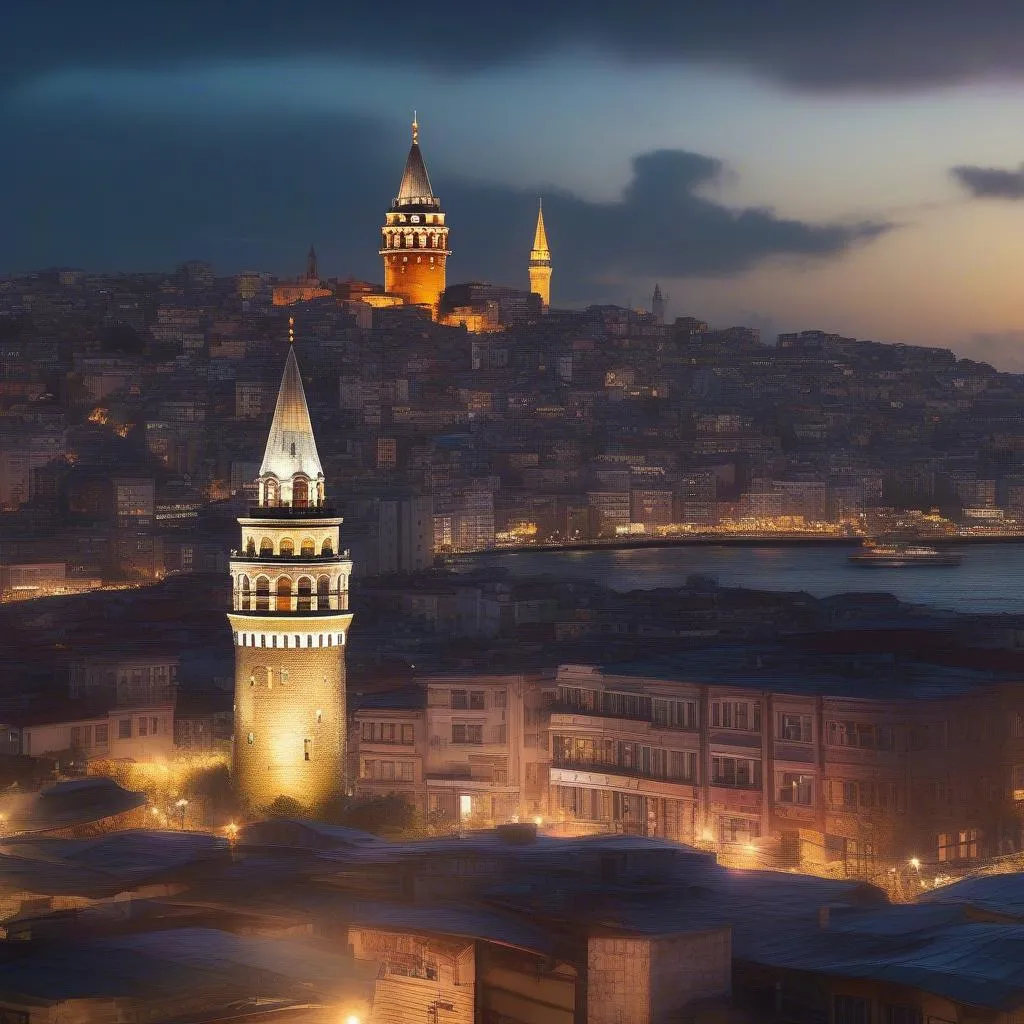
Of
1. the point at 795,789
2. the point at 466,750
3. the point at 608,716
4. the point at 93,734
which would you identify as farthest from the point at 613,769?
the point at 93,734

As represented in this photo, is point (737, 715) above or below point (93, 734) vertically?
above

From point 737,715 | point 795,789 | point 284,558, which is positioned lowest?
point 795,789

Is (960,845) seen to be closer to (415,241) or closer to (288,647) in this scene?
(288,647)

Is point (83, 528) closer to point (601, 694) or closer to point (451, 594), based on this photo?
point (451, 594)

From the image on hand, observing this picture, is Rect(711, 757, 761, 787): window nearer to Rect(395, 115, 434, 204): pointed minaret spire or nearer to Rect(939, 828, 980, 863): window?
Rect(939, 828, 980, 863): window

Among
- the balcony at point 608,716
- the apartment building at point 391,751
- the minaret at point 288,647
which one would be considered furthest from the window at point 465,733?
the minaret at point 288,647

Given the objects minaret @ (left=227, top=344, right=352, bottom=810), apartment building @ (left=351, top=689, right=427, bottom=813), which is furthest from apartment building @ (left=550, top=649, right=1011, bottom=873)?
minaret @ (left=227, top=344, right=352, bottom=810)

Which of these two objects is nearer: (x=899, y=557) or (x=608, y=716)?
(x=608, y=716)

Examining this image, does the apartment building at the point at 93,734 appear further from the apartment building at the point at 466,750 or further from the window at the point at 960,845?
the window at the point at 960,845

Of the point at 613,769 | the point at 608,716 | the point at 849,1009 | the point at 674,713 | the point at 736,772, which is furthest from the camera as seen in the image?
the point at 608,716
